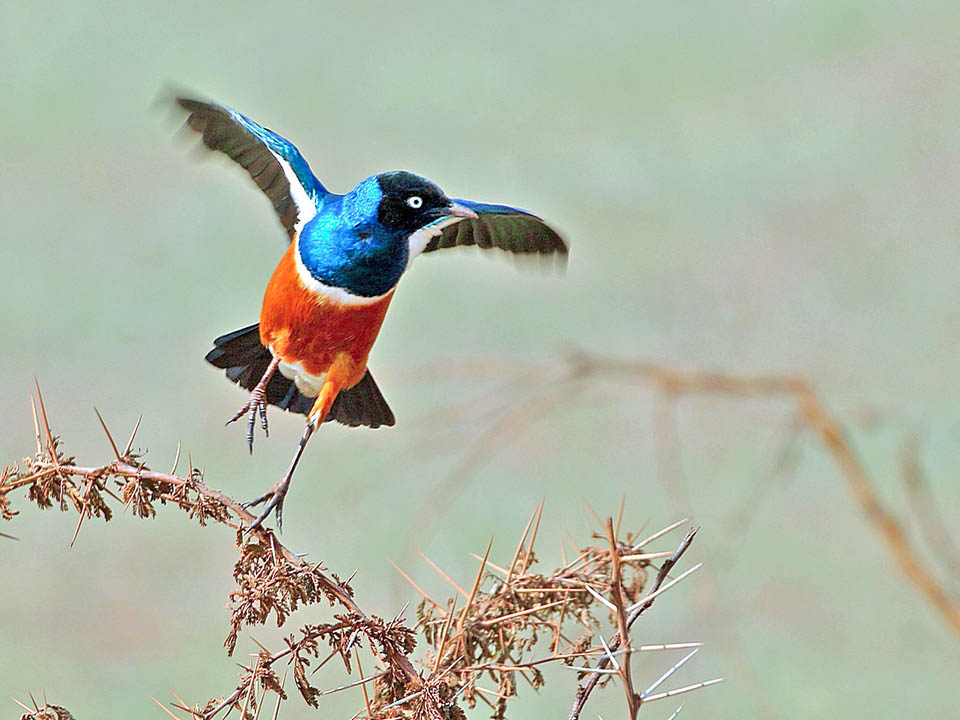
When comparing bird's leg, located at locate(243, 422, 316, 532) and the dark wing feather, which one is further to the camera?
the dark wing feather

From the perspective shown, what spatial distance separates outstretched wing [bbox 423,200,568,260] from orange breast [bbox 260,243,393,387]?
60 millimetres

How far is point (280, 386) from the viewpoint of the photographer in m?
0.60

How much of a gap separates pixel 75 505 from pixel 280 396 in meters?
0.15

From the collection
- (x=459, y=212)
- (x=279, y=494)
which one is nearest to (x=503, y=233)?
(x=459, y=212)

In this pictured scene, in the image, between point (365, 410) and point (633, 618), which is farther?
point (365, 410)

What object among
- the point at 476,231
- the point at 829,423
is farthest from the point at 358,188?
the point at 829,423

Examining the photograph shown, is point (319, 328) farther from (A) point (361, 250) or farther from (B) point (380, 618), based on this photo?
(B) point (380, 618)

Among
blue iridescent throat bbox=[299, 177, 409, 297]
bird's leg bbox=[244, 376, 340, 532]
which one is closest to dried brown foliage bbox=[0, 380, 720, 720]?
bird's leg bbox=[244, 376, 340, 532]

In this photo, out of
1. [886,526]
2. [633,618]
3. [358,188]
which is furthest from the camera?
[886,526]

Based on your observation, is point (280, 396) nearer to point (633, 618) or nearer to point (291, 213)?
point (291, 213)

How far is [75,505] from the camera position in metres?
0.46

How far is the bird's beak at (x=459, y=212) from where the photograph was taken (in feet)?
1.73

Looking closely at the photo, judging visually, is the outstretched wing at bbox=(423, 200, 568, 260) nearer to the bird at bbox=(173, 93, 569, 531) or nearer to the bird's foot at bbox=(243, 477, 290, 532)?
the bird at bbox=(173, 93, 569, 531)

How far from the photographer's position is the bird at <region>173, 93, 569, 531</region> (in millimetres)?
537
